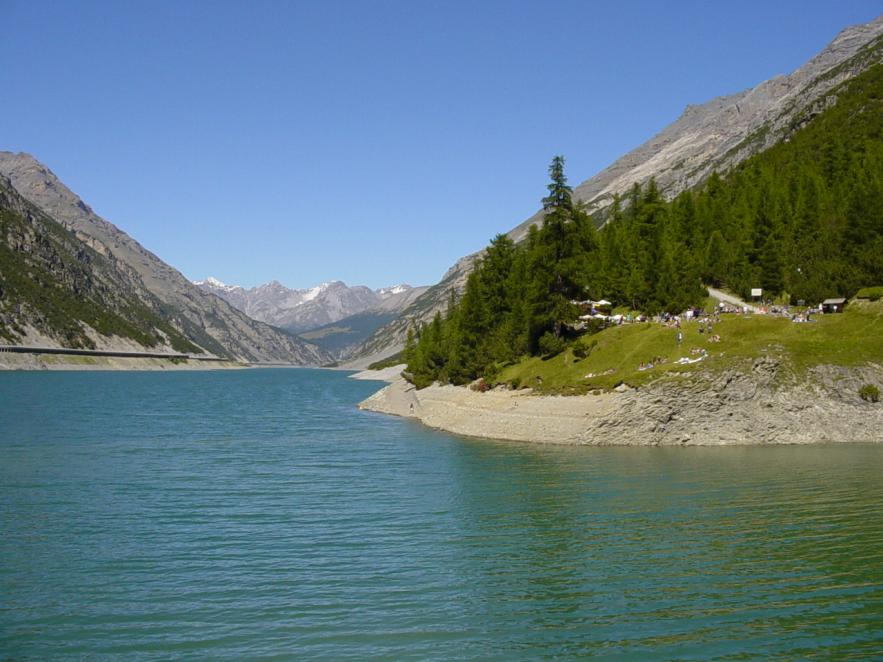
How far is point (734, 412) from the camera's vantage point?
6000 cm

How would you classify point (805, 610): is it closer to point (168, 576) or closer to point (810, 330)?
point (168, 576)

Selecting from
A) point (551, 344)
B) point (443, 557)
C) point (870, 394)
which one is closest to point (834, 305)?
point (870, 394)

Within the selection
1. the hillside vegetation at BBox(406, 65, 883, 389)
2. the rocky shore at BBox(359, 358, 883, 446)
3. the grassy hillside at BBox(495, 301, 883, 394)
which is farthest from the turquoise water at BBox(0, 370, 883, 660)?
the hillside vegetation at BBox(406, 65, 883, 389)

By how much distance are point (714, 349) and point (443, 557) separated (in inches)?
1867

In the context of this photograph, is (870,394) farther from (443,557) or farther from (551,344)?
(443,557)

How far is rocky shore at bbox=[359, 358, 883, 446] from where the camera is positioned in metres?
58.6

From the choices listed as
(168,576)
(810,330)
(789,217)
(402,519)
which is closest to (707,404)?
(810,330)

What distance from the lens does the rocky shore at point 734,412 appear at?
58.6 meters

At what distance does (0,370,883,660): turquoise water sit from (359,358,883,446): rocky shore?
658 cm

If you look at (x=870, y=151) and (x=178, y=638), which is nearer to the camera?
(x=178, y=638)

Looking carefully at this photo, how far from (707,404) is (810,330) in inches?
835

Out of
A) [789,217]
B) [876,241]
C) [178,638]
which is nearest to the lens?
[178,638]

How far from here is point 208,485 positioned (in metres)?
42.0

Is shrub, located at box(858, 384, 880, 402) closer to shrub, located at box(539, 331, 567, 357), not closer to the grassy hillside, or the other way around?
the grassy hillside
